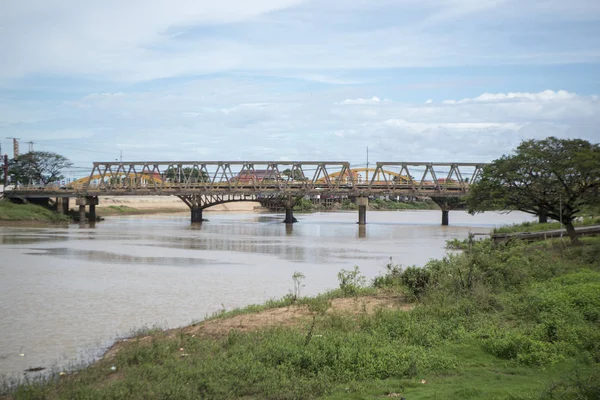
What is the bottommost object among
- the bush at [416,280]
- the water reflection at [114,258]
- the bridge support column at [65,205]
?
the water reflection at [114,258]

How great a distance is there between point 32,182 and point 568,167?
79.8 metres

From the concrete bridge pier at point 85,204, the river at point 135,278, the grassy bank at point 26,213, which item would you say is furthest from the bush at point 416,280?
the concrete bridge pier at point 85,204

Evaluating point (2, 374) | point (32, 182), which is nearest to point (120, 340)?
point (2, 374)

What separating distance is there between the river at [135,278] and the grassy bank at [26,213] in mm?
17456

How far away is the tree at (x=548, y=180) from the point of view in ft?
95.9

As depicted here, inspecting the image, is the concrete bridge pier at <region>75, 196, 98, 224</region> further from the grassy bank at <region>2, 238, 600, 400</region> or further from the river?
the grassy bank at <region>2, 238, 600, 400</region>

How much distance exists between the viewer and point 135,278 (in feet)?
84.2

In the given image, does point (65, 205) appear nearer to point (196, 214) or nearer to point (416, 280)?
point (196, 214)

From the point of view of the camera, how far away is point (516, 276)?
19109 millimetres

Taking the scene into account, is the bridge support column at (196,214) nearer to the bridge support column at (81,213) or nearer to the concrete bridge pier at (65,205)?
the bridge support column at (81,213)

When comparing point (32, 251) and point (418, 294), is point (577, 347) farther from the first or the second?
point (32, 251)

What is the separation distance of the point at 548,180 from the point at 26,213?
186 ft

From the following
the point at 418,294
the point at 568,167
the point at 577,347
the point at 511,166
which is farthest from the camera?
the point at 511,166

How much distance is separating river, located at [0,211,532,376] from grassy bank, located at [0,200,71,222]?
17456 millimetres
